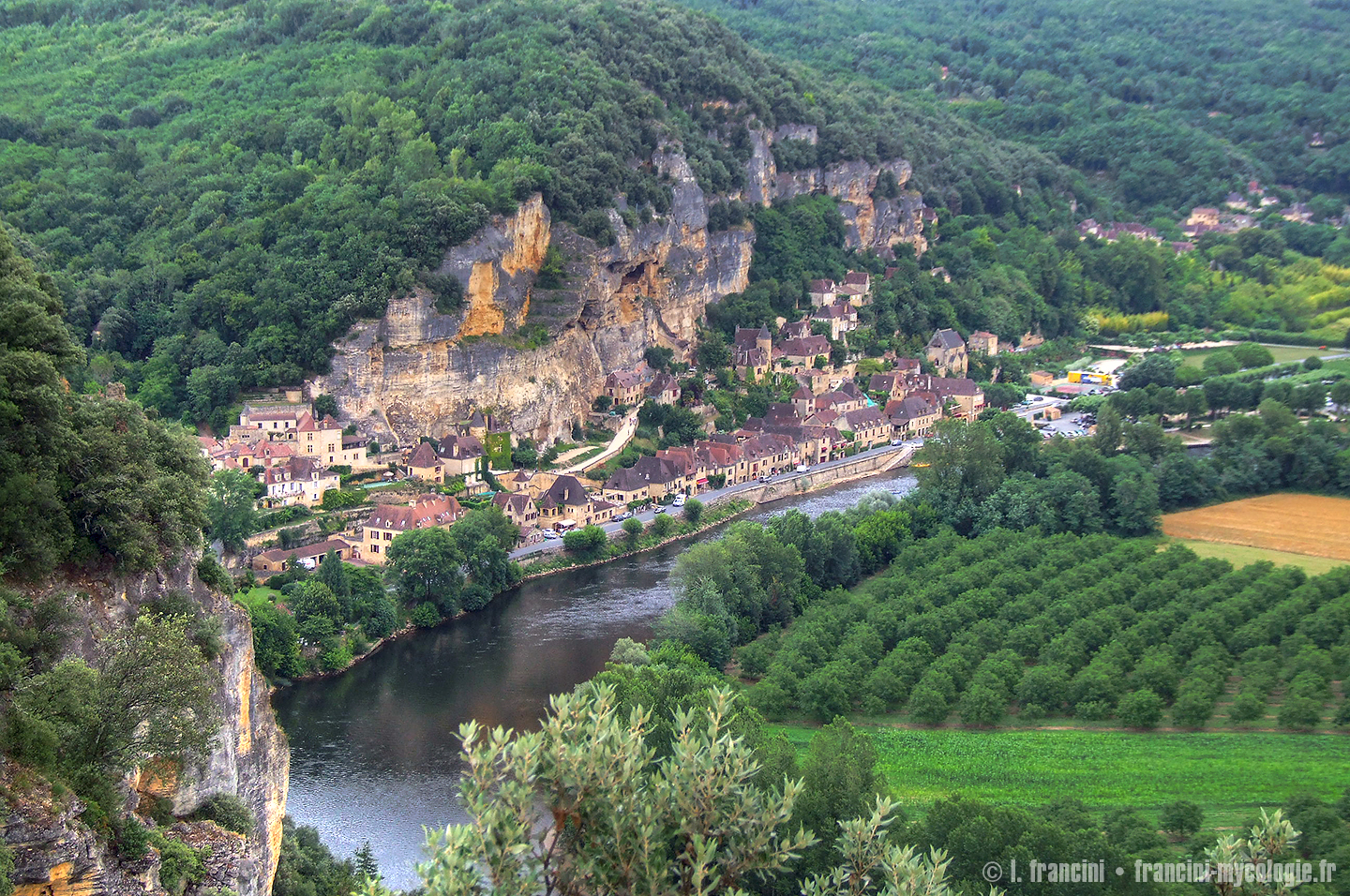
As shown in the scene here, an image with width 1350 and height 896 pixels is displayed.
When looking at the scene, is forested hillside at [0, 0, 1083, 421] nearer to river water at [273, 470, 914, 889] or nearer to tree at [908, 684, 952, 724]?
river water at [273, 470, 914, 889]

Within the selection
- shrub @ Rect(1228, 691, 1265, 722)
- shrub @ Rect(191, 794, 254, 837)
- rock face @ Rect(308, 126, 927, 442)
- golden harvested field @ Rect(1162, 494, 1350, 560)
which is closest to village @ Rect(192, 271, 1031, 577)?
rock face @ Rect(308, 126, 927, 442)

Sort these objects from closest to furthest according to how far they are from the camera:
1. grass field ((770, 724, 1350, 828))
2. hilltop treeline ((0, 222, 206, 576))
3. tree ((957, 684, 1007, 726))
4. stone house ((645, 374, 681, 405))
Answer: hilltop treeline ((0, 222, 206, 576)) → grass field ((770, 724, 1350, 828)) → tree ((957, 684, 1007, 726)) → stone house ((645, 374, 681, 405))

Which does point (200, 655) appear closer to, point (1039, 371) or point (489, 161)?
point (489, 161)

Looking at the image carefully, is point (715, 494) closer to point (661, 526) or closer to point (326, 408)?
point (661, 526)

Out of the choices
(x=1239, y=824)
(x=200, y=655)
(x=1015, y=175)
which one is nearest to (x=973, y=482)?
(x=1239, y=824)

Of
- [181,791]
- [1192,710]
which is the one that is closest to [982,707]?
[1192,710]

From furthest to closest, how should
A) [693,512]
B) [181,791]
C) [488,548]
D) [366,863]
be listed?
1. [693,512]
2. [488,548]
3. [366,863]
4. [181,791]

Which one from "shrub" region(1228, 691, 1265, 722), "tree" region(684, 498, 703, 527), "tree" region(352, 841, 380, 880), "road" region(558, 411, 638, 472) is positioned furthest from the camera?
"road" region(558, 411, 638, 472)

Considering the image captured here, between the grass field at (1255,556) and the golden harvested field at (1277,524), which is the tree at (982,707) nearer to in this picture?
the grass field at (1255,556)
